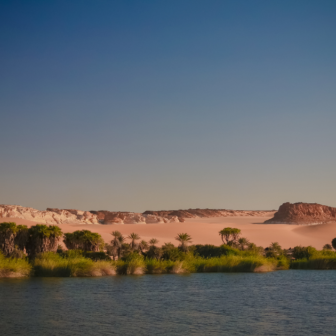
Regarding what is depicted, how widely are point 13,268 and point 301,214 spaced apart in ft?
407

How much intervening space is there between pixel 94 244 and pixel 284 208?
115967 mm

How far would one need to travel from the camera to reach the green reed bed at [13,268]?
112ft

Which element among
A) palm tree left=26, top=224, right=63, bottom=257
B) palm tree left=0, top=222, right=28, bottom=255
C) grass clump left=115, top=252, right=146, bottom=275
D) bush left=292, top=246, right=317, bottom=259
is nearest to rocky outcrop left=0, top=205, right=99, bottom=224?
palm tree left=26, top=224, right=63, bottom=257

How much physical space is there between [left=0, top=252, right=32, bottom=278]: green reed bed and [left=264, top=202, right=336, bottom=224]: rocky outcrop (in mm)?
115308

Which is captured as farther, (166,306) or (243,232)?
(243,232)

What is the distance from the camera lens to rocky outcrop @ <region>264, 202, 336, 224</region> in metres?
143

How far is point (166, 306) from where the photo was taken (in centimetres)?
2412

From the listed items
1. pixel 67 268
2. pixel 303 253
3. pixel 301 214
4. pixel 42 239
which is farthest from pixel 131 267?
pixel 301 214

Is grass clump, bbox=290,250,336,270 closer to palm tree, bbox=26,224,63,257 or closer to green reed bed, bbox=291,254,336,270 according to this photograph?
green reed bed, bbox=291,254,336,270

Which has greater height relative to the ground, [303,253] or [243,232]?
[243,232]

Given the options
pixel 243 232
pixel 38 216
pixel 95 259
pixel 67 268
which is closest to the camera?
pixel 67 268

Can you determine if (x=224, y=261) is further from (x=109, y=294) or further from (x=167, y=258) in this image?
(x=109, y=294)

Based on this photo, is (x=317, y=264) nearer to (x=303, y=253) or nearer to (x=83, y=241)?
(x=303, y=253)

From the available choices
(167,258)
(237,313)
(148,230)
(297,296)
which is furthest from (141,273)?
(148,230)
